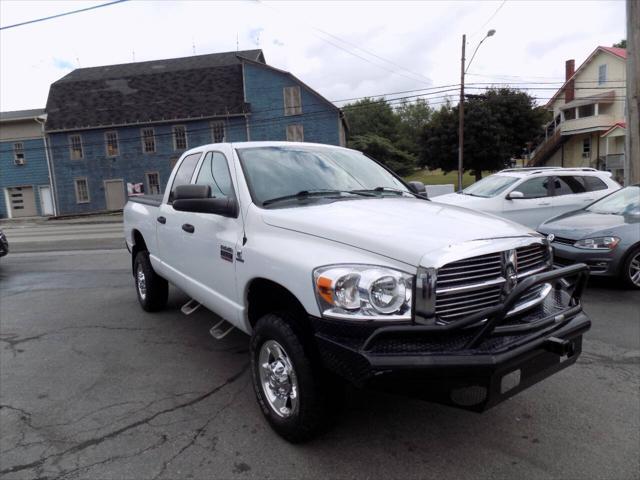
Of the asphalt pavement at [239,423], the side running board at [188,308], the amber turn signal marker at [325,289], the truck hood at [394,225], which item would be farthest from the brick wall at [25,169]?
the amber turn signal marker at [325,289]

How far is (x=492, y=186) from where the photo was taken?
10.5 meters

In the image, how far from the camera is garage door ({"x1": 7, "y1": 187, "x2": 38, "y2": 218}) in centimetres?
3628

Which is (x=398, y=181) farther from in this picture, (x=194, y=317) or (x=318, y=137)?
(x=318, y=137)

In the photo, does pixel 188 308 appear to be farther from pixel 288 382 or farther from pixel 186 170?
pixel 288 382

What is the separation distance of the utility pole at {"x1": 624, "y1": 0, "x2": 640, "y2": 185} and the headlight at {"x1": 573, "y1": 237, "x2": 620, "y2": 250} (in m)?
5.24

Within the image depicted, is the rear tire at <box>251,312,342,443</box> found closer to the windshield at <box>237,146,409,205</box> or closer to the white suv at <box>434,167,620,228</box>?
the windshield at <box>237,146,409,205</box>

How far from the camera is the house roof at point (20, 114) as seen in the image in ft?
115

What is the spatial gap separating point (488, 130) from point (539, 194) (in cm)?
2876

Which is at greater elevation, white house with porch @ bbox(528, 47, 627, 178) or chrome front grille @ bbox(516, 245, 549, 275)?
white house with porch @ bbox(528, 47, 627, 178)

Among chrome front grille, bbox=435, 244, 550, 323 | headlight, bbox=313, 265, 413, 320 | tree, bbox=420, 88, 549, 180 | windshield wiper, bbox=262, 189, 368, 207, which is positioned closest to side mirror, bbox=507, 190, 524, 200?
windshield wiper, bbox=262, 189, 368, 207

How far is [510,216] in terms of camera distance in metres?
9.66

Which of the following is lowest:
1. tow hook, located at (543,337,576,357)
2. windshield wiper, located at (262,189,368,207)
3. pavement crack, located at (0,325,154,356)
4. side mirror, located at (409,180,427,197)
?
pavement crack, located at (0,325,154,356)

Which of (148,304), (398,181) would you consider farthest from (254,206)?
(148,304)

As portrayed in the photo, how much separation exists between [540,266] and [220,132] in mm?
32965
